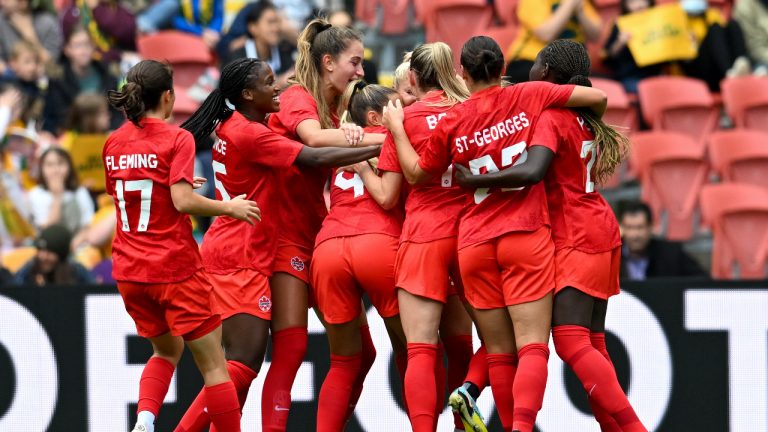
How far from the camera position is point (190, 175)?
6.00 metres

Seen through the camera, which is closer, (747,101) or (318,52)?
(318,52)

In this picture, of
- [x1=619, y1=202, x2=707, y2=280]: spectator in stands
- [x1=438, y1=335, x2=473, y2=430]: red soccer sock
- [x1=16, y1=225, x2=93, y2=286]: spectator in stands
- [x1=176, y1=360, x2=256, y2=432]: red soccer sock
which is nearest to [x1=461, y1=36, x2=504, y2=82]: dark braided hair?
[x1=438, y1=335, x2=473, y2=430]: red soccer sock

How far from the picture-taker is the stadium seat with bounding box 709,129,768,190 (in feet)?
33.1

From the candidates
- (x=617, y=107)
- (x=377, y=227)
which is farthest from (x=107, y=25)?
(x=377, y=227)

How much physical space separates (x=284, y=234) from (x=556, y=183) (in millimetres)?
1281

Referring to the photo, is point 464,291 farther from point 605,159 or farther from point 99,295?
point 99,295

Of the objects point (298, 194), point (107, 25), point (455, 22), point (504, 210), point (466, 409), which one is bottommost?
point (466, 409)

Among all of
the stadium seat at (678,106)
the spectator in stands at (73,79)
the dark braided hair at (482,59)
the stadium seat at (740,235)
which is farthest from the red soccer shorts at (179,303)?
the stadium seat at (678,106)

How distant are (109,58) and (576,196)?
5909 mm

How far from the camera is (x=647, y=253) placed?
9.09 meters

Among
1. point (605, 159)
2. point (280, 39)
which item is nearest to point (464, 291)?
point (605, 159)

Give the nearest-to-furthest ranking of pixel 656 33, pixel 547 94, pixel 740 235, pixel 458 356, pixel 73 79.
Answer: pixel 547 94
pixel 458 356
pixel 740 235
pixel 656 33
pixel 73 79

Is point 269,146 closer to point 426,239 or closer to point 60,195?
point 426,239

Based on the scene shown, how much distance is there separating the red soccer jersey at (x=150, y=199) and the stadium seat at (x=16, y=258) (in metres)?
3.33
